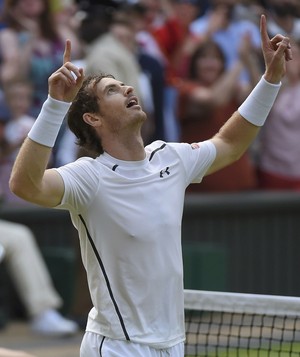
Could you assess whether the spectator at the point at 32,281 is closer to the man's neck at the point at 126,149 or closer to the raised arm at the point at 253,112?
the raised arm at the point at 253,112

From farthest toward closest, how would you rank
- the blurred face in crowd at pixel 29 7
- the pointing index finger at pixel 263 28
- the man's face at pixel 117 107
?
the blurred face in crowd at pixel 29 7 < the pointing index finger at pixel 263 28 < the man's face at pixel 117 107

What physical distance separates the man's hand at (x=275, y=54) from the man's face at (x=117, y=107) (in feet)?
2.59

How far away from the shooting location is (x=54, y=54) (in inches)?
473

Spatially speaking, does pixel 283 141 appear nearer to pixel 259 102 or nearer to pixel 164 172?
pixel 259 102

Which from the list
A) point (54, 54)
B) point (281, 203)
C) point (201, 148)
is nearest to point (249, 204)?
point (281, 203)

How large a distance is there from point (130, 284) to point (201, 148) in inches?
36.9

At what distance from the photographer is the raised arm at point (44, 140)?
5.45 m

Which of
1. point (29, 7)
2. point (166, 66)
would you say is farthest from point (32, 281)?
point (166, 66)

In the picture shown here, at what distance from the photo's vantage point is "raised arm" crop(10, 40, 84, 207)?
5449 mm

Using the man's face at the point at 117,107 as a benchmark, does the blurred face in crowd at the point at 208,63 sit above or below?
below

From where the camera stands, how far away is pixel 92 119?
5.95 metres

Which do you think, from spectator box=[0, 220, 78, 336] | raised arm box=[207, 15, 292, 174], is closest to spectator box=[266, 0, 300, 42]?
spectator box=[0, 220, 78, 336]

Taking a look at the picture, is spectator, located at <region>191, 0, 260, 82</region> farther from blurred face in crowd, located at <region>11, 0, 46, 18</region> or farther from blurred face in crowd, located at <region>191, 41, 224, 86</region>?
blurred face in crowd, located at <region>11, 0, 46, 18</region>

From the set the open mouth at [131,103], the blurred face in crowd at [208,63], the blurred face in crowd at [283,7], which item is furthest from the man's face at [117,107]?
the blurred face in crowd at [283,7]
